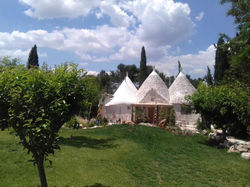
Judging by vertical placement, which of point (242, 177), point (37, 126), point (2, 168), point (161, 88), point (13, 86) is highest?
point (161, 88)

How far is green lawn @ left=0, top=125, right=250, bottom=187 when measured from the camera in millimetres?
6652

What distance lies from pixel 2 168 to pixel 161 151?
674 cm

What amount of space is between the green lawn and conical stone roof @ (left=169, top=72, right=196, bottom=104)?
8.55 meters

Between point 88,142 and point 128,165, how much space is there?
3.88 m

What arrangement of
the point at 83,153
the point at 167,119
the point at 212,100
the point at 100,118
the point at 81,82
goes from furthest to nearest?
the point at 100,118 → the point at 167,119 → the point at 212,100 → the point at 83,153 → the point at 81,82

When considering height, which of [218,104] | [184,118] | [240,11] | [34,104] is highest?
[240,11]

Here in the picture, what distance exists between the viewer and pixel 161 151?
10750mm

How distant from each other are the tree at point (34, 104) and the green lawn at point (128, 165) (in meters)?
2.15

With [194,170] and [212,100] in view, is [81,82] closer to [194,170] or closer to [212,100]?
[194,170]

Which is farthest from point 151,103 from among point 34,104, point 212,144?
point 34,104

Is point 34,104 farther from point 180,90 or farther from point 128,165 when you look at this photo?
point 180,90

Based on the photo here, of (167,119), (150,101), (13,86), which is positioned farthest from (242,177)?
(150,101)

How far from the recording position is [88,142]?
11.6 m

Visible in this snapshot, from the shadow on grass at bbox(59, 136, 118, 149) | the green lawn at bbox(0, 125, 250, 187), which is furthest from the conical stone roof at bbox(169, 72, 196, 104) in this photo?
the shadow on grass at bbox(59, 136, 118, 149)
